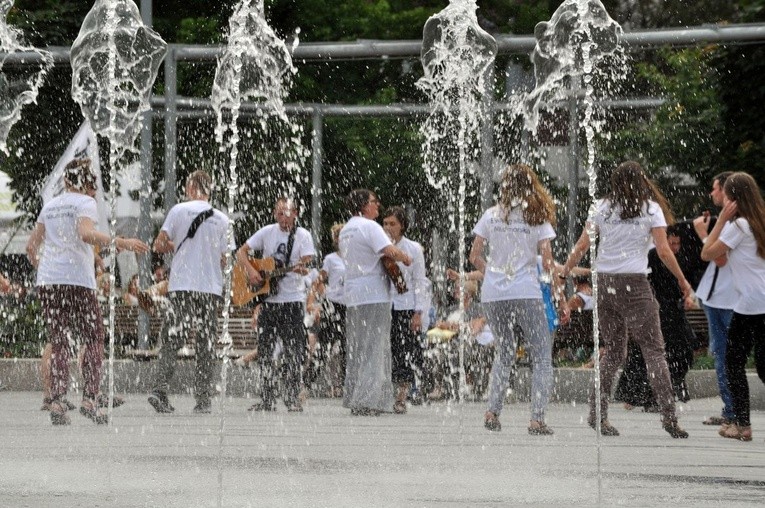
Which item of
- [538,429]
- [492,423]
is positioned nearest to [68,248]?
[492,423]

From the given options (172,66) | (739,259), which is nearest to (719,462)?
(739,259)

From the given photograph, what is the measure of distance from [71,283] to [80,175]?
723mm

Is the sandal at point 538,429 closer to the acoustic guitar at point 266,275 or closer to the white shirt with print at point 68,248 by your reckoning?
the white shirt with print at point 68,248

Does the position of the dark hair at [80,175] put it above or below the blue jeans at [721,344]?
above

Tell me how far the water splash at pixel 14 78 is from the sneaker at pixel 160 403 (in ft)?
12.4

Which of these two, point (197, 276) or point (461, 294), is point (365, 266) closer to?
point (461, 294)

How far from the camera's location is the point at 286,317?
14250 millimetres

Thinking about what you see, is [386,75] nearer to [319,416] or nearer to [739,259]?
[319,416]

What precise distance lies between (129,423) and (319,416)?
1.90 meters

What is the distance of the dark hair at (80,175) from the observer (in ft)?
38.2

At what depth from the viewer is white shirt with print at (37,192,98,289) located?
11656 millimetres

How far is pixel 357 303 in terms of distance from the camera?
14109mm

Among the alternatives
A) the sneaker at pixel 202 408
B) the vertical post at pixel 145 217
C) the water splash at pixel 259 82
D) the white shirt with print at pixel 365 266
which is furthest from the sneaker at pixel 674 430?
the vertical post at pixel 145 217

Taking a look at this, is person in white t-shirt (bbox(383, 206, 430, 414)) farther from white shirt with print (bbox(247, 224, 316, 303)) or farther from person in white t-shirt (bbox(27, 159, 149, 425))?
person in white t-shirt (bbox(27, 159, 149, 425))
